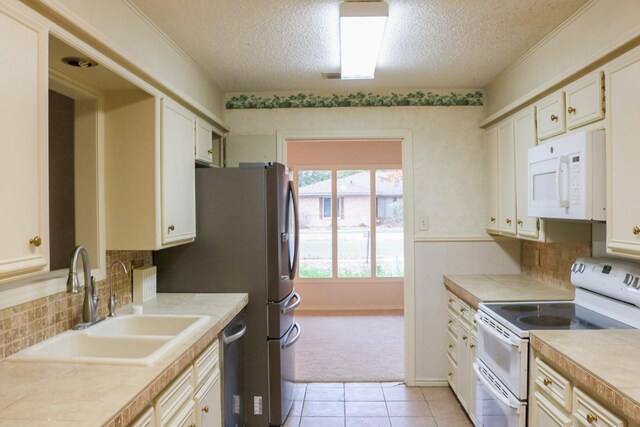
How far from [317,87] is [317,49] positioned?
0.80m

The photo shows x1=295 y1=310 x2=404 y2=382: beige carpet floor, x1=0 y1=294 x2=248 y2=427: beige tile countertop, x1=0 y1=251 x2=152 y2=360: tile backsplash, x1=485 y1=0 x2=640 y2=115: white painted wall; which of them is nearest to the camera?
x1=0 y1=294 x2=248 y2=427: beige tile countertop

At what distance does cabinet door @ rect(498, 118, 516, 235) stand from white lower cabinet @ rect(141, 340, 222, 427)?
2.13 metres

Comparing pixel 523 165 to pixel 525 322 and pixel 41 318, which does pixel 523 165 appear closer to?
pixel 525 322

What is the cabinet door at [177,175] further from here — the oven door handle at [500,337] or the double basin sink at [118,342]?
the oven door handle at [500,337]

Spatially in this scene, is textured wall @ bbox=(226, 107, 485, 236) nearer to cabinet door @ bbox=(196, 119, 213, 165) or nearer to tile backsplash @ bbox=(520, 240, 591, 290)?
tile backsplash @ bbox=(520, 240, 591, 290)

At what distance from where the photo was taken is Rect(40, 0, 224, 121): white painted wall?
155 cm

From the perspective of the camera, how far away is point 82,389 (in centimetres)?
124

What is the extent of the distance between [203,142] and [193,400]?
171 centimetres

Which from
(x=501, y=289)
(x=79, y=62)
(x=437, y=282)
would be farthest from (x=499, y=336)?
(x=79, y=62)

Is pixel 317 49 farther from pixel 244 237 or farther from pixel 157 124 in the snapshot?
pixel 244 237

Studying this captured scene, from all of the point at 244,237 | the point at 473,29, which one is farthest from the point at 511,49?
the point at 244,237

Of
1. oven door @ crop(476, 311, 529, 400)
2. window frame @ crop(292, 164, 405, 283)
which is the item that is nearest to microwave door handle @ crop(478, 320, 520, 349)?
oven door @ crop(476, 311, 529, 400)

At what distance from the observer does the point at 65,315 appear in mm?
1855

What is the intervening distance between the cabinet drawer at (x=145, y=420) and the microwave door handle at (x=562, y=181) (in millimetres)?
1996
